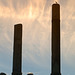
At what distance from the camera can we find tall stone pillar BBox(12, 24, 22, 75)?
35.8 metres

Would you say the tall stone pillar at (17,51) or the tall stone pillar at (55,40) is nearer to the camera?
the tall stone pillar at (55,40)

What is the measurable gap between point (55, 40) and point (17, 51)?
5.97 metres

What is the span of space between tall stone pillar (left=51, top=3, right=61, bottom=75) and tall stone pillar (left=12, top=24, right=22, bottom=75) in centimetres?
543

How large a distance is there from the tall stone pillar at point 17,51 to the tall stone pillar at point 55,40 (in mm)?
5428

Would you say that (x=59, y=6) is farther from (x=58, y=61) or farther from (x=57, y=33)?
(x=58, y=61)

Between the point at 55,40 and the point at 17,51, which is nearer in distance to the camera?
the point at 55,40

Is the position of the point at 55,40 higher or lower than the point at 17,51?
higher

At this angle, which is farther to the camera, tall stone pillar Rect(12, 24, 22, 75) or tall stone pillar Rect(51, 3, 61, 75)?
tall stone pillar Rect(12, 24, 22, 75)

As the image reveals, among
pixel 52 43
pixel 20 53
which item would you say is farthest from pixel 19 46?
pixel 52 43

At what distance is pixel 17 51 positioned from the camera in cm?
3628

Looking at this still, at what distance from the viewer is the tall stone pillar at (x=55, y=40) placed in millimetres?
31656

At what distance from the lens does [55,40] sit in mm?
32219

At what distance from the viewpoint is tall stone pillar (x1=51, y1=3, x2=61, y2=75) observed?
3166 cm

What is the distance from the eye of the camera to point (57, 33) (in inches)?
1275
